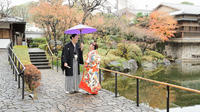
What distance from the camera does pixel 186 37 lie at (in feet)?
93.2

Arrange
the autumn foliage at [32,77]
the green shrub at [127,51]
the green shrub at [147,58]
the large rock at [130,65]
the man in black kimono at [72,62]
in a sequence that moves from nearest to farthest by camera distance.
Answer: the man in black kimono at [72,62] < the autumn foliage at [32,77] < the large rock at [130,65] < the green shrub at [127,51] < the green shrub at [147,58]

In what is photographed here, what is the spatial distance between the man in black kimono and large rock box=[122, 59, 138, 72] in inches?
441

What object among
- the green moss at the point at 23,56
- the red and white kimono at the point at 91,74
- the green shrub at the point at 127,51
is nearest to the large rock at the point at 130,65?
the green shrub at the point at 127,51

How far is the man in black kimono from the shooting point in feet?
20.5

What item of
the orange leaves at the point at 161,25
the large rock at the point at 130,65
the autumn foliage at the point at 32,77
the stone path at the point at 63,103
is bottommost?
the large rock at the point at 130,65

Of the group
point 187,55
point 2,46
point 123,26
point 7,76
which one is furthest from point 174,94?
point 187,55

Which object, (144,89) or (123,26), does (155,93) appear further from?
(123,26)

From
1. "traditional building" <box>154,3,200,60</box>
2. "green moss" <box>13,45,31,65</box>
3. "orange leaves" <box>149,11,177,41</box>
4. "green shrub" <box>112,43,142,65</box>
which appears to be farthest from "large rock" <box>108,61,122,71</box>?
"traditional building" <box>154,3,200,60</box>

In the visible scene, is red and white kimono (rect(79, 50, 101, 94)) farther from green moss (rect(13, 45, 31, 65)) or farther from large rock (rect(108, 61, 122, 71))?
large rock (rect(108, 61, 122, 71))

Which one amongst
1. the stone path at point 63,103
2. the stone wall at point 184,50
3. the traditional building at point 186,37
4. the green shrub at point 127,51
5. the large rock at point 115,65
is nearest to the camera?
the stone path at point 63,103

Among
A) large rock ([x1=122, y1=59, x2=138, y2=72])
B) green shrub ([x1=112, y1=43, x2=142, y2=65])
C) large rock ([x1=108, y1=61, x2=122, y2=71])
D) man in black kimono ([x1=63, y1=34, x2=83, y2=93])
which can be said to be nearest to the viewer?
man in black kimono ([x1=63, y1=34, x2=83, y2=93])

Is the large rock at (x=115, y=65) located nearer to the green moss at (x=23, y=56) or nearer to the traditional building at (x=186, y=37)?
the green moss at (x=23, y=56)

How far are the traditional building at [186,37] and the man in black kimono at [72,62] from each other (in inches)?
981

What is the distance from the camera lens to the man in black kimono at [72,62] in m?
6.25
